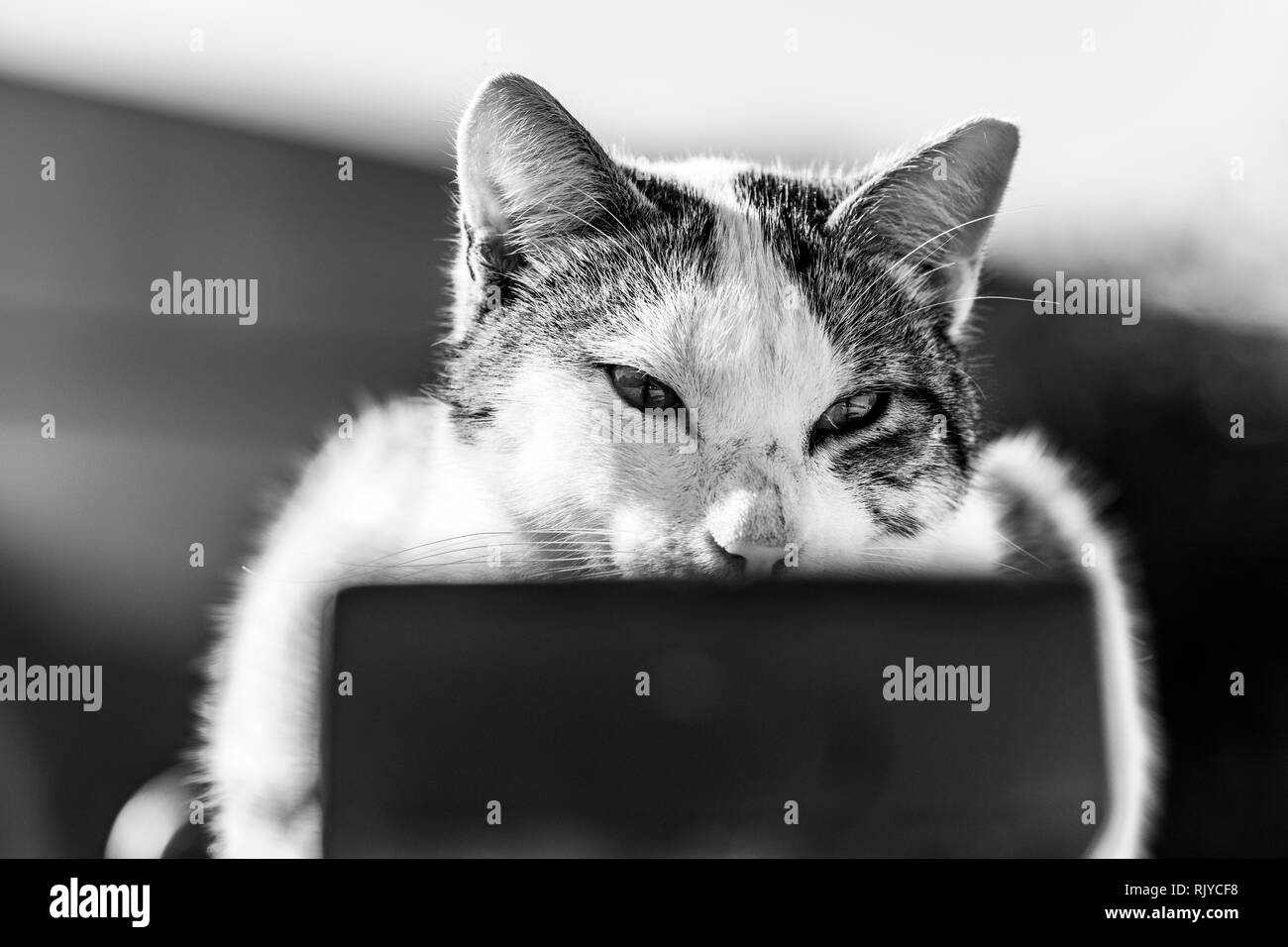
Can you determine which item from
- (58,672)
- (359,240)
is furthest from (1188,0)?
(58,672)

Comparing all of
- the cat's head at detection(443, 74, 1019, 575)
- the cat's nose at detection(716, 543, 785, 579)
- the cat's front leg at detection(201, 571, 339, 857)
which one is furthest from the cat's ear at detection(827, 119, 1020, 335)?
the cat's front leg at detection(201, 571, 339, 857)

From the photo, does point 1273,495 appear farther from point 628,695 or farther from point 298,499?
point 298,499

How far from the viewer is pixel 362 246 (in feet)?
3.01

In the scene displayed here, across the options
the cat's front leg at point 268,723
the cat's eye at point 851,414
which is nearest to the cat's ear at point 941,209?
the cat's eye at point 851,414

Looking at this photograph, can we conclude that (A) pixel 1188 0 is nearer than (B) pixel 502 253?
No

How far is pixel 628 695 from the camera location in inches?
33.7

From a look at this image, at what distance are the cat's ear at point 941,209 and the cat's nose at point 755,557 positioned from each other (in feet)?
1.06

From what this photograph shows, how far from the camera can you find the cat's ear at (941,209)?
84 cm

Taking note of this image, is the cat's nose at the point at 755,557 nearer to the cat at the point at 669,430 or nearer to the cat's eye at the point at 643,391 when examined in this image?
the cat at the point at 669,430

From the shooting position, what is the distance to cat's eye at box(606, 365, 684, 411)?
0.81 m

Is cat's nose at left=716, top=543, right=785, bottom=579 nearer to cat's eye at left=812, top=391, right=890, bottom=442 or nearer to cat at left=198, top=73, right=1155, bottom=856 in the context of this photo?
cat at left=198, top=73, right=1155, bottom=856

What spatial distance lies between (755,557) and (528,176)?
1.32 feet
